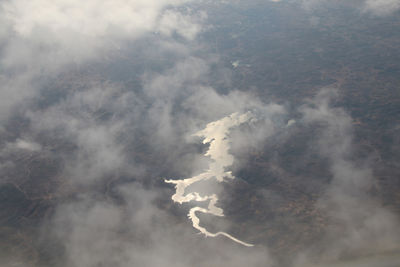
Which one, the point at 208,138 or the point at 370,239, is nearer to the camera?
the point at 370,239

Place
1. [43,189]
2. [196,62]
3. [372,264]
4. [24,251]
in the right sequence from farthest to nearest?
[196,62], [43,189], [24,251], [372,264]

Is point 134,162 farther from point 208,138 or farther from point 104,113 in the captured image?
point 104,113

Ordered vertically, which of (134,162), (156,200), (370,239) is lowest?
(370,239)

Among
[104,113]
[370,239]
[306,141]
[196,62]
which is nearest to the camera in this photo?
[370,239]

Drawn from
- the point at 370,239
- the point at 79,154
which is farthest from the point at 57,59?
the point at 370,239

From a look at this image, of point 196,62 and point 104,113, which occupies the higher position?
point 196,62

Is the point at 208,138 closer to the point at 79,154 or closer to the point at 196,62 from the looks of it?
the point at 79,154
